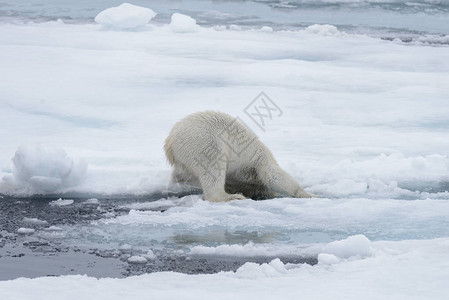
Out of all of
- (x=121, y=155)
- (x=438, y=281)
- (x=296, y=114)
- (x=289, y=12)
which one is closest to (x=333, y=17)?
(x=289, y=12)

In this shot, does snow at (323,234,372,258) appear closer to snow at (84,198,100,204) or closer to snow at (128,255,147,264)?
snow at (128,255,147,264)

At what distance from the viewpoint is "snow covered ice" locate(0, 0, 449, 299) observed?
3.87m

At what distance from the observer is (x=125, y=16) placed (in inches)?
575

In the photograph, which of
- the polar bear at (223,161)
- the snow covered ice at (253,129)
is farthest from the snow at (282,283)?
the polar bear at (223,161)

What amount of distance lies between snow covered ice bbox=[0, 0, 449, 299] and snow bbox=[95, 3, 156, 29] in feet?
0.13

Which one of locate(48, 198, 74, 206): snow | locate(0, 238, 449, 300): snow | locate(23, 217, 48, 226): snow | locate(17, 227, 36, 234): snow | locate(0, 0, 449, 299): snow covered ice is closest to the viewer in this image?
locate(0, 238, 449, 300): snow

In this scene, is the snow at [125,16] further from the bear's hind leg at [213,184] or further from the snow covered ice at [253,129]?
the bear's hind leg at [213,184]

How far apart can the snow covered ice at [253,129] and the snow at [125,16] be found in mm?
41

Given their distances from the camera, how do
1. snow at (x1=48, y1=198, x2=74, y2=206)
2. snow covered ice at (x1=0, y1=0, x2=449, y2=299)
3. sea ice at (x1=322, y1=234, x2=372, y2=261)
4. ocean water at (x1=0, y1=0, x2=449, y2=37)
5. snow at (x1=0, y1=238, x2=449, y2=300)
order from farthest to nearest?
ocean water at (x1=0, y1=0, x2=449, y2=37), snow at (x1=48, y1=198, x2=74, y2=206), sea ice at (x1=322, y1=234, x2=372, y2=261), snow covered ice at (x1=0, y1=0, x2=449, y2=299), snow at (x1=0, y1=238, x2=449, y2=300)

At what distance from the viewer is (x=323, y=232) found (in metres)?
4.96

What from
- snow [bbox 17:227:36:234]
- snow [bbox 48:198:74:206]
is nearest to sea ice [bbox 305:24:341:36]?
snow [bbox 48:198:74:206]

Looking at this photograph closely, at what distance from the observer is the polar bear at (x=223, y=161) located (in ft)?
18.8

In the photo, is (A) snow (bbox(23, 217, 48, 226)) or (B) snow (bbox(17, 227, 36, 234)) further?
(A) snow (bbox(23, 217, 48, 226))

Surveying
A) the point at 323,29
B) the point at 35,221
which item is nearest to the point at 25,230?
the point at 35,221
